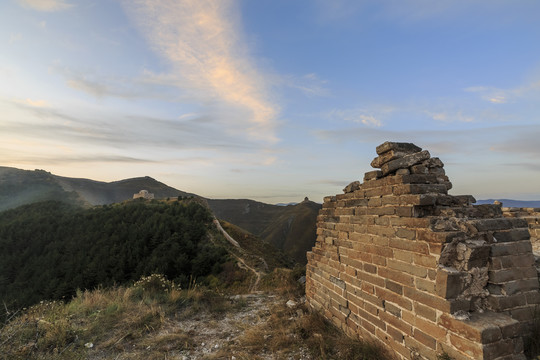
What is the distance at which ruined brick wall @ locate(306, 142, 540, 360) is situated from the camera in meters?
2.32

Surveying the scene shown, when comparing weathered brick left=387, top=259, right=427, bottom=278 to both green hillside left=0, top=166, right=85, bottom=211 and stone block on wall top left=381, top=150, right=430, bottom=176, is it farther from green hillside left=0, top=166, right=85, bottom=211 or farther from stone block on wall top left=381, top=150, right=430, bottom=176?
green hillside left=0, top=166, right=85, bottom=211

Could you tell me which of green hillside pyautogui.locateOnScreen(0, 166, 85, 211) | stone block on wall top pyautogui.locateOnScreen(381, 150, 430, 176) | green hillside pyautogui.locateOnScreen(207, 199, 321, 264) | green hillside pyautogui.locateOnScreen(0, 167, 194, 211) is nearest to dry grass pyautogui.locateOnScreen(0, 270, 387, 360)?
stone block on wall top pyautogui.locateOnScreen(381, 150, 430, 176)

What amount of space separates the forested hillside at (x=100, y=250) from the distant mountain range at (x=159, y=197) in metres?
19.1

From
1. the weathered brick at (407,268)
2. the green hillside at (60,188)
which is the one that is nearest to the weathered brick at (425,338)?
the weathered brick at (407,268)

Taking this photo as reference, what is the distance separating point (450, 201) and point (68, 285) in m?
24.5

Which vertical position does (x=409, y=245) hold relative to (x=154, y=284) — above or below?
above

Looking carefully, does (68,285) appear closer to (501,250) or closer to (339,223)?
(339,223)

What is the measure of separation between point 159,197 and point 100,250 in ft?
191

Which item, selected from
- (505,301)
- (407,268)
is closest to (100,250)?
(407,268)

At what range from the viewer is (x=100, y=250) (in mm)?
21719

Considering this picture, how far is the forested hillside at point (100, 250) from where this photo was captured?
18844mm

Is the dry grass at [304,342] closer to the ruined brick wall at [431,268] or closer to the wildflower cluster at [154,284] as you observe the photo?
the ruined brick wall at [431,268]

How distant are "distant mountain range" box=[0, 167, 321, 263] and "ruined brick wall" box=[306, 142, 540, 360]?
141 ft

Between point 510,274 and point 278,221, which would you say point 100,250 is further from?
point 278,221
